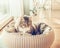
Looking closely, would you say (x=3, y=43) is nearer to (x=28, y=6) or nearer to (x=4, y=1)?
(x=4, y=1)

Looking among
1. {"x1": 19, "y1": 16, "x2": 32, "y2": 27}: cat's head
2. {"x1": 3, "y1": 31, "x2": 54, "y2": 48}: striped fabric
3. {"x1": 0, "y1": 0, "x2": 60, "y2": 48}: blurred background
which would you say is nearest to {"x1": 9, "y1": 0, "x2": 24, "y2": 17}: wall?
{"x1": 0, "y1": 0, "x2": 60, "y2": 48}: blurred background

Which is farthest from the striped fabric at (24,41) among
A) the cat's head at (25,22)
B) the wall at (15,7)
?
the wall at (15,7)

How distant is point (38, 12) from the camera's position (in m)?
2.01

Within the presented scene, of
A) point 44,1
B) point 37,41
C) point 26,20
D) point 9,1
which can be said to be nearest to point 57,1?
point 44,1

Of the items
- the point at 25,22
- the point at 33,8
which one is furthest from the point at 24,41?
the point at 33,8

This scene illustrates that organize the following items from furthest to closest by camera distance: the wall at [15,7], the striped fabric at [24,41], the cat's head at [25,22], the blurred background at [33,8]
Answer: the wall at [15,7], the blurred background at [33,8], the cat's head at [25,22], the striped fabric at [24,41]

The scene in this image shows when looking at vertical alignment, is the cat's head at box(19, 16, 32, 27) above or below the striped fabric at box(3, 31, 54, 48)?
above

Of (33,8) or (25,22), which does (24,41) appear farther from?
(33,8)

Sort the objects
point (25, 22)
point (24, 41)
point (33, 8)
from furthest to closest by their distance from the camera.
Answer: point (33, 8)
point (25, 22)
point (24, 41)

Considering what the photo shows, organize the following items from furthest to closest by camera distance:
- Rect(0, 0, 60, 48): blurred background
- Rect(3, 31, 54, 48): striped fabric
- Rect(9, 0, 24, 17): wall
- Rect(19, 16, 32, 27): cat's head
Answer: Rect(9, 0, 24, 17): wall < Rect(0, 0, 60, 48): blurred background < Rect(19, 16, 32, 27): cat's head < Rect(3, 31, 54, 48): striped fabric

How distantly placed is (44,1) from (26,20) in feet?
4.97

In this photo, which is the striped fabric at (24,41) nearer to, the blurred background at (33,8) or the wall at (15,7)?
the blurred background at (33,8)

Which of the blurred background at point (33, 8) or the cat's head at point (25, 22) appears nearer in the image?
the cat's head at point (25, 22)

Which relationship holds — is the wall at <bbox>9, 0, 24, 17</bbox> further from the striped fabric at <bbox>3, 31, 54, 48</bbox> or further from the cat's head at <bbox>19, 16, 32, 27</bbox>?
the striped fabric at <bbox>3, 31, 54, 48</bbox>
